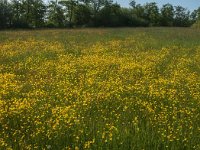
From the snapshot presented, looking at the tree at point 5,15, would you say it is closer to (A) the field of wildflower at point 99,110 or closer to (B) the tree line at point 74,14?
(B) the tree line at point 74,14

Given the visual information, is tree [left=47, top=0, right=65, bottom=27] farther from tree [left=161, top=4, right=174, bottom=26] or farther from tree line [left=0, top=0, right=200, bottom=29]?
tree [left=161, top=4, right=174, bottom=26]

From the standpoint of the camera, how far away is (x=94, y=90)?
10727 millimetres

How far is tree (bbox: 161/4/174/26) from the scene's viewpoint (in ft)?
336

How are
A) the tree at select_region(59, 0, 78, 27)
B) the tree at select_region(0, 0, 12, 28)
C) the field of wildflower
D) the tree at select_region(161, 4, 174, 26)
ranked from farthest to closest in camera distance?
1. the tree at select_region(161, 4, 174, 26)
2. the tree at select_region(59, 0, 78, 27)
3. the tree at select_region(0, 0, 12, 28)
4. the field of wildflower

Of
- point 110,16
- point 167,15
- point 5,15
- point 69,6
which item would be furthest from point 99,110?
point 167,15

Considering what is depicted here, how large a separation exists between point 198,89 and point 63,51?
10.5 metres

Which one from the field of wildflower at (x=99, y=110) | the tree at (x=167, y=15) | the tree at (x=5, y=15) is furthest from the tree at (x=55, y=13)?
the field of wildflower at (x=99, y=110)

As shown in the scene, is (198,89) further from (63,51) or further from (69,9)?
(69,9)

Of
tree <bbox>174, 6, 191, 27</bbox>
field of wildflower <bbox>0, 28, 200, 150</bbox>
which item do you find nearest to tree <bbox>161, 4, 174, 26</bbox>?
tree <bbox>174, 6, 191, 27</bbox>

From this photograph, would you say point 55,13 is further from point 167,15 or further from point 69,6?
point 167,15

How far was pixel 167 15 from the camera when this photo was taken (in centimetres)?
10581

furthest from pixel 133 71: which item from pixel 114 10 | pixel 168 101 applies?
pixel 114 10

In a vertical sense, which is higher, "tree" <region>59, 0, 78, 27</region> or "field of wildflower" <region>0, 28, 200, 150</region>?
"tree" <region>59, 0, 78, 27</region>

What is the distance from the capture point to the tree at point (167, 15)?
336 ft
